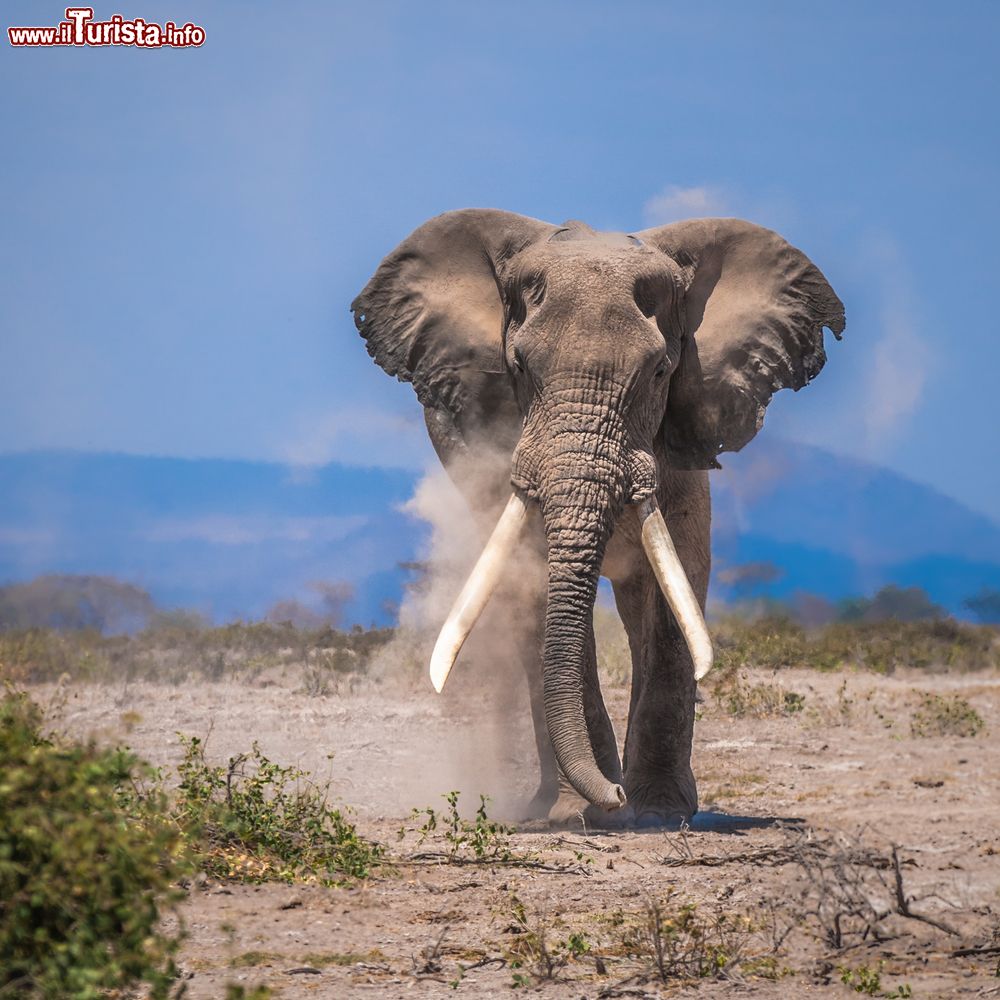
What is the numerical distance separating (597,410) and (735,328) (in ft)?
5.90

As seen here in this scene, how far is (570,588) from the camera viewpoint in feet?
28.0

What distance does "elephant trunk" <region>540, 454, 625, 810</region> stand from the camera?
850 cm

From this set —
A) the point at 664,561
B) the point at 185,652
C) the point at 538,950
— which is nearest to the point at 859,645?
the point at 185,652

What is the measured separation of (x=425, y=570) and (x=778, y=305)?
3.41 meters

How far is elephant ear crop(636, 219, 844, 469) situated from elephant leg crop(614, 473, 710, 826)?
406 millimetres

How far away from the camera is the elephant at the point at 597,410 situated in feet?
28.2

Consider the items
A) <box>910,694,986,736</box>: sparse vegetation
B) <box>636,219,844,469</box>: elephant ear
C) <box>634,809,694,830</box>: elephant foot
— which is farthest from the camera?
<box>910,694,986,736</box>: sparse vegetation

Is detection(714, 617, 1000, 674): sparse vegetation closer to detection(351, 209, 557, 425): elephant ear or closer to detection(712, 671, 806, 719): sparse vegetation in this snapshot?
detection(712, 671, 806, 719): sparse vegetation

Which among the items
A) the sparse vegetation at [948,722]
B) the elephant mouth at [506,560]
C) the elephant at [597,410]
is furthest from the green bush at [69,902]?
the sparse vegetation at [948,722]

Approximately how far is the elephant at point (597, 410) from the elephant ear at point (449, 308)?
0.01 metres

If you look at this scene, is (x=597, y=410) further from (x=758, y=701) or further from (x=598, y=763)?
(x=758, y=701)

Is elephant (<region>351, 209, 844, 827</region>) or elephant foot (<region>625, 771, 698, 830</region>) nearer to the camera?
elephant (<region>351, 209, 844, 827</region>)

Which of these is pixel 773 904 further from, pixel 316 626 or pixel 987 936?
pixel 316 626

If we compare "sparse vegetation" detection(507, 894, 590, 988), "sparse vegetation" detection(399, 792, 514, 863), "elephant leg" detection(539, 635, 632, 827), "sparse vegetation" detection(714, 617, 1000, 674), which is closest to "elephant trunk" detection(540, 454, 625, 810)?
"elephant leg" detection(539, 635, 632, 827)
